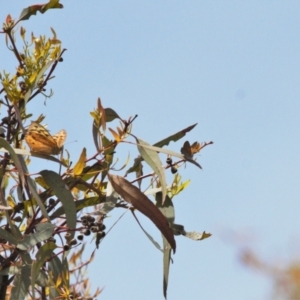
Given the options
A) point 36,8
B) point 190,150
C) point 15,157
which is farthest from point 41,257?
point 36,8

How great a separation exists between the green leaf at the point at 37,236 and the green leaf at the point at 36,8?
383 millimetres

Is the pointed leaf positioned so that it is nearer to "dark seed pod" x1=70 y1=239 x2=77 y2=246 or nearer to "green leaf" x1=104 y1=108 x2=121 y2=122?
"green leaf" x1=104 y1=108 x2=121 y2=122

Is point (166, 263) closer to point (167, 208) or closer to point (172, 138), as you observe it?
point (167, 208)

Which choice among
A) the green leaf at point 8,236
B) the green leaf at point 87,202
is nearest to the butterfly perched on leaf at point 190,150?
the green leaf at point 87,202

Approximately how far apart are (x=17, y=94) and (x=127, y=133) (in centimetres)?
19

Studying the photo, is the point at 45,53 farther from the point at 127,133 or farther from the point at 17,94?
the point at 127,133

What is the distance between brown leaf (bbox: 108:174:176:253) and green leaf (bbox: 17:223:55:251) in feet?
0.35

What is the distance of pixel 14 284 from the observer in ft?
3.08

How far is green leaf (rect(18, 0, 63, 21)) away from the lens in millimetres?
1110

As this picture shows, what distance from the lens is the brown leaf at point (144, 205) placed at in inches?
36.3

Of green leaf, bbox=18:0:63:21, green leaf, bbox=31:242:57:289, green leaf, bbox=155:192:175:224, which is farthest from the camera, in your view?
green leaf, bbox=18:0:63:21

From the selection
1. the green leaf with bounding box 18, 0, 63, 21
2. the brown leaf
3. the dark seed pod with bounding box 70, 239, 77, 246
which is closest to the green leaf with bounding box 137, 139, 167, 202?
the brown leaf

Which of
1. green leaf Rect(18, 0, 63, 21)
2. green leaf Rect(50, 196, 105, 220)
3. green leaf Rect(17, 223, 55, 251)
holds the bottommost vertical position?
green leaf Rect(17, 223, 55, 251)

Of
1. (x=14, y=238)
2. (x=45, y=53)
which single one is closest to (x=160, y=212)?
(x=14, y=238)
